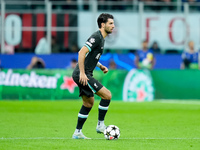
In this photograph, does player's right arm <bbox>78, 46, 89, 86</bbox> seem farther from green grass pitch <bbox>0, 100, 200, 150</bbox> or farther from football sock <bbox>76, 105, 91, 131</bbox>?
green grass pitch <bbox>0, 100, 200, 150</bbox>

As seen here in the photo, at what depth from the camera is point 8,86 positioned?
1856 centimetres

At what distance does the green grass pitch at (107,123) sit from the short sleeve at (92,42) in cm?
148

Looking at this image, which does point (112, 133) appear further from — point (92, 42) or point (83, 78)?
point (92, 42)

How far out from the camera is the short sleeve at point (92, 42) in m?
8.56

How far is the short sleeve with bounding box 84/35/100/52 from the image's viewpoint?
8565 mm

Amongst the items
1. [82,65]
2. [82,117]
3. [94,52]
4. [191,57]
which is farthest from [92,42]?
[191,57]

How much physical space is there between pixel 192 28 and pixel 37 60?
676 centimetres

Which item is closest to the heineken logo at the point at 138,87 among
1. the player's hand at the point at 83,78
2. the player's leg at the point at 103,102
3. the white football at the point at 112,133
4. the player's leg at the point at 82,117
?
the player's leg at the point at 103,102

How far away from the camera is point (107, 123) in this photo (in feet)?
38.0

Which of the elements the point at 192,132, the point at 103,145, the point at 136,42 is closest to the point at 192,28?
the point at 136,42

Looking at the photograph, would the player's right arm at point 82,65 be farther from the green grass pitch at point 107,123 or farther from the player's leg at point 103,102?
the green grass pitch at point 107,123

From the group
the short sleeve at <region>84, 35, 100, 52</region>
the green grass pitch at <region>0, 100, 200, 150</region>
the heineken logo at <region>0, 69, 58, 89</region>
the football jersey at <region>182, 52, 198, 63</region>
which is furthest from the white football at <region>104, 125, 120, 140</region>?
the football jersey at <region>182, 52, 198, 63</region>

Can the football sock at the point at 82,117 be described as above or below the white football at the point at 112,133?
above

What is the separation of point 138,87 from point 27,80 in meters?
3.86
